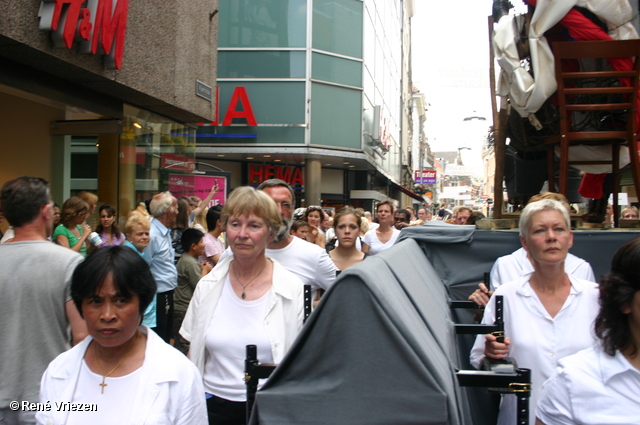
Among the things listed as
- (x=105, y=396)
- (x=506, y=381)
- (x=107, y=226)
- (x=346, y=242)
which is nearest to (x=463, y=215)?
(x=346, y=242)

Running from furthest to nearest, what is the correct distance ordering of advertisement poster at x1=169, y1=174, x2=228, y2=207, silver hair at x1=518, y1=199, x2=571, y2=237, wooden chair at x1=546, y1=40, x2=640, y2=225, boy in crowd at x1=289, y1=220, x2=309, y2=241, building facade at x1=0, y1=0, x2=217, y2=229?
advertisement poster at x1=169, y1=174, x2=228, y2=207 < boy in crowd at x1=289, y1=220, x2=309, y2=241 < building facade at x1=0, y1=0, x2=217, y2=229 < wooden chair at x1=546, y1=40, x2=640, y2=225 < silver hair at x1=518, y1=199, x2=571, y2=237

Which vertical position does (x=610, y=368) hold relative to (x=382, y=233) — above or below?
below

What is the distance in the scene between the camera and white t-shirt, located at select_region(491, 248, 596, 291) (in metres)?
3.50

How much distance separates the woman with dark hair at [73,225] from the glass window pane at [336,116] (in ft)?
46.1

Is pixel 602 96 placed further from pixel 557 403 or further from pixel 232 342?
pixel 232 342

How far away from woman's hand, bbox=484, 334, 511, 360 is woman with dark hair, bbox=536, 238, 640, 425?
0.67 meters

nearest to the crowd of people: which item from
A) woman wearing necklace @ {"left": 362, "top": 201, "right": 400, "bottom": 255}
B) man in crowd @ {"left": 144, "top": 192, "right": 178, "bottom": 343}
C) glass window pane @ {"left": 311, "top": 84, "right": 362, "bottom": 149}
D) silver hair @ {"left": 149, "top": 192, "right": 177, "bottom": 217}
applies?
man in crowd @ {"left": 144, "top": 192, "right": 178, "bottom": 343}

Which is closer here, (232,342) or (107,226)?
(232,342)

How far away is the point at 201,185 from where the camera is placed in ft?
38.7

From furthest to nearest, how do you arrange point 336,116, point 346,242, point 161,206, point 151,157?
point 336,116
point 151,157
point 161,206
point 346,242

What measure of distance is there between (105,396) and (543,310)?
6.39 ft

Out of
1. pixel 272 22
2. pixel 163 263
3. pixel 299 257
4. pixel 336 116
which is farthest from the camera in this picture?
pixel 336 116

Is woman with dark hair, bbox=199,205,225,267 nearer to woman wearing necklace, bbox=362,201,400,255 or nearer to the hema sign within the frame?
woman wearing necklace, bbox=362,201,400,255

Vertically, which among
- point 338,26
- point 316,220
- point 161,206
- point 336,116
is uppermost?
point 338,26
